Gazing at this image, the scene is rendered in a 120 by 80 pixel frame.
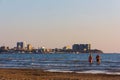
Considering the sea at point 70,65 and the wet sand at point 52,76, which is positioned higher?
the sea at point 70,65

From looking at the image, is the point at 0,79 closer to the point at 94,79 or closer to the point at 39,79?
the point at 39,79

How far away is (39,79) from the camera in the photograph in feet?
103

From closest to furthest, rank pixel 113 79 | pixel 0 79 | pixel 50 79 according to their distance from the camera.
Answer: pixel 0 79
pixel 50 79
pixel 113 79

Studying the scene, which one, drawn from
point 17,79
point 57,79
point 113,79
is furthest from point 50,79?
point 113,79

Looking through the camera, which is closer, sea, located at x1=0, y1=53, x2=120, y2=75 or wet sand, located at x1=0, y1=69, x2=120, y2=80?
wet sand, located at x1=0, y1=69, x2=120, y2=80

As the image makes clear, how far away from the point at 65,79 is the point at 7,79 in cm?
504

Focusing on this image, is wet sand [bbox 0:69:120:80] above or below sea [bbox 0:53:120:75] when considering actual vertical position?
below

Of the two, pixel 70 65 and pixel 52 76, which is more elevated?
pixel 70 65

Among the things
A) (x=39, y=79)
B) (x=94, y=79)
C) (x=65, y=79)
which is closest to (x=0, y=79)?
(x=39, y=79)

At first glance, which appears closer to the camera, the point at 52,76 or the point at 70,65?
the point at 52,76

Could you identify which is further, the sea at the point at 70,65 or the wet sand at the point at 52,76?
the sea at the point at 70,65

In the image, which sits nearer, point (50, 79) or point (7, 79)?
point (7, 79)

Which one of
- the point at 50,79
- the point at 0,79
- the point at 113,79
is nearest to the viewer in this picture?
the point at 0,79

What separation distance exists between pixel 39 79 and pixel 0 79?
3323mm
